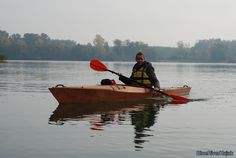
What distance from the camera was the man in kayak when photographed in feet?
56.7

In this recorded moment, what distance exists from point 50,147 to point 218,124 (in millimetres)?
5548

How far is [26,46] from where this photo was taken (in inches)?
6718

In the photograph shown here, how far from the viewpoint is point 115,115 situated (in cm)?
1441

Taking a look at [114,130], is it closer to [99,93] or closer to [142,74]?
[99,93]

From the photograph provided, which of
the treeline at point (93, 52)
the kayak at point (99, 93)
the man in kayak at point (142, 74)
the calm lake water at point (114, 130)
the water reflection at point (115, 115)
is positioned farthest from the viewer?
the treeline at point (93, 52)

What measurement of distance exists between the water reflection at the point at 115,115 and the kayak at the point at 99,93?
0.27m

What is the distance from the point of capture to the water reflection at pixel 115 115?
11675mm

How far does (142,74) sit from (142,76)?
12 cm

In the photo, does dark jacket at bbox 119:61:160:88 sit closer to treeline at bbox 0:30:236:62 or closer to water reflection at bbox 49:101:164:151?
water reflection at bbox 49:101:164:151

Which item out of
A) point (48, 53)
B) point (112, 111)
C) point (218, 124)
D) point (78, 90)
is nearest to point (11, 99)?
point (78, 90)

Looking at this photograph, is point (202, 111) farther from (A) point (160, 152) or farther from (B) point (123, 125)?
(A) point (160, 152)

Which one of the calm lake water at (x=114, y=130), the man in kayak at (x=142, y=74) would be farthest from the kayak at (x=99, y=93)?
the calm lake water at (x=114, y=130)

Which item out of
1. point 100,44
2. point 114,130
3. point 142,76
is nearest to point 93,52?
point 100,44

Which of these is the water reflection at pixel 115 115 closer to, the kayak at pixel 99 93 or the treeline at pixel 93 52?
the kayak at pixel 99 93
